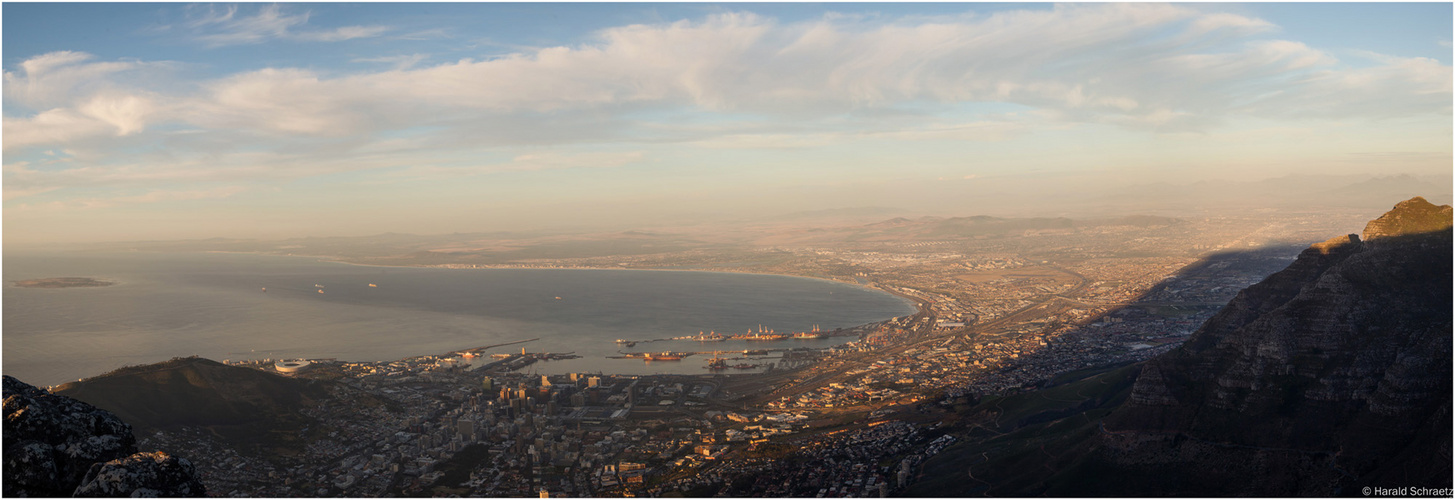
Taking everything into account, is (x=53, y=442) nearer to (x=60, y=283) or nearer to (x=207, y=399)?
(x=207, y=399)

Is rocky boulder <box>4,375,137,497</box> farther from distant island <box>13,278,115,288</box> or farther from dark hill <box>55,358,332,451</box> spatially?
distant island <box>13,278,115,288</box>

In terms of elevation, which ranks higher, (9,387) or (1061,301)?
(9,387)

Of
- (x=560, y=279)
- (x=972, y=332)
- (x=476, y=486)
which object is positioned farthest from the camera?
(x=560, y=279)

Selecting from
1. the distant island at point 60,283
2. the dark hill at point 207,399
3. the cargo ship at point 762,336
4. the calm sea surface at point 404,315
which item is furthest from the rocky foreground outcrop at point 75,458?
the distant island at point 60,283

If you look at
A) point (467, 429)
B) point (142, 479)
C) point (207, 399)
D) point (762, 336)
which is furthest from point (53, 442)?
point (762, 336)

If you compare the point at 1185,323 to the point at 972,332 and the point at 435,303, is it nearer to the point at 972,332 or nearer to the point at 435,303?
the point at 972,332

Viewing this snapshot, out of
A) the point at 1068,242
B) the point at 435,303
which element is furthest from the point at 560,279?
the point at 1068,242
